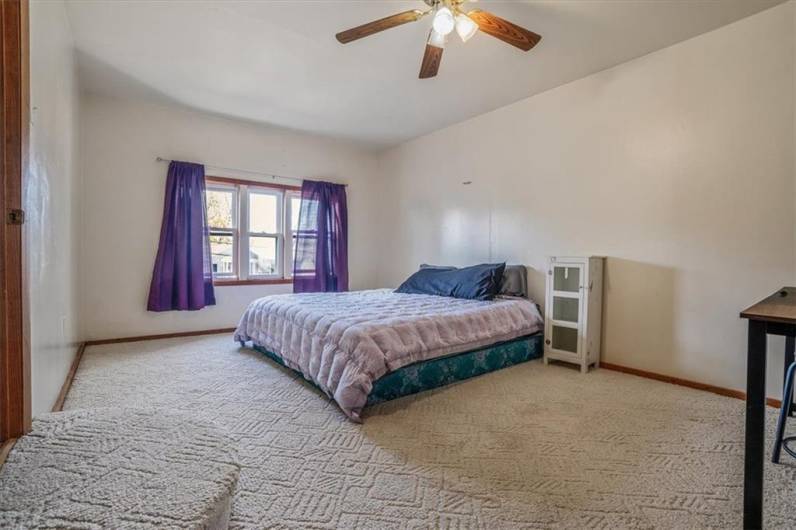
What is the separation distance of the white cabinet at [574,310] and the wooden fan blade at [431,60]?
1.87 metres

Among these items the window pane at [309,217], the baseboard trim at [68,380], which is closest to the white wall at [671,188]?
the window pane at [309,217]

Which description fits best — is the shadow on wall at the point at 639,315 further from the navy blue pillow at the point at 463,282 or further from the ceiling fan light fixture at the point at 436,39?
the ceiling fan light fixture at the point at 436,39

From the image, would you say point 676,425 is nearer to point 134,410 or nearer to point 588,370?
point 588,370

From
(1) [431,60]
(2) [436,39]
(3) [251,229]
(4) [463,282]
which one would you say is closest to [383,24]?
(2) [436,39]

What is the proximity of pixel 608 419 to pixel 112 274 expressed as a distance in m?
4.63

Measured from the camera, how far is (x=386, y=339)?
2.37 m

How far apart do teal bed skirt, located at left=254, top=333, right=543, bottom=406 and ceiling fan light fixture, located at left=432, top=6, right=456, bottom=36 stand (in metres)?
2.04

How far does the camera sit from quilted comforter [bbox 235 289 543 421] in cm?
226

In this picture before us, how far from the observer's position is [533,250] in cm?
375

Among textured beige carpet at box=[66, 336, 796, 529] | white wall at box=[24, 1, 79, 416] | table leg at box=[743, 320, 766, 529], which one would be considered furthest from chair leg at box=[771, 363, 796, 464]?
white wall at box=[24, 1, 79, 416]

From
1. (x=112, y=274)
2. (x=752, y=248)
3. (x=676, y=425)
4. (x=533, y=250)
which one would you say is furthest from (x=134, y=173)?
(x=752, y=248)

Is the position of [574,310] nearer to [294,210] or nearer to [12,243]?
[12,243]

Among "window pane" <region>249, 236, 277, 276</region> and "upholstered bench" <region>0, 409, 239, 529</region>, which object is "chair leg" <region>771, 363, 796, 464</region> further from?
"window pane" <region>249, 236, 277, 276</region>

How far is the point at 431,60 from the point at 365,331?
5.99 feet
